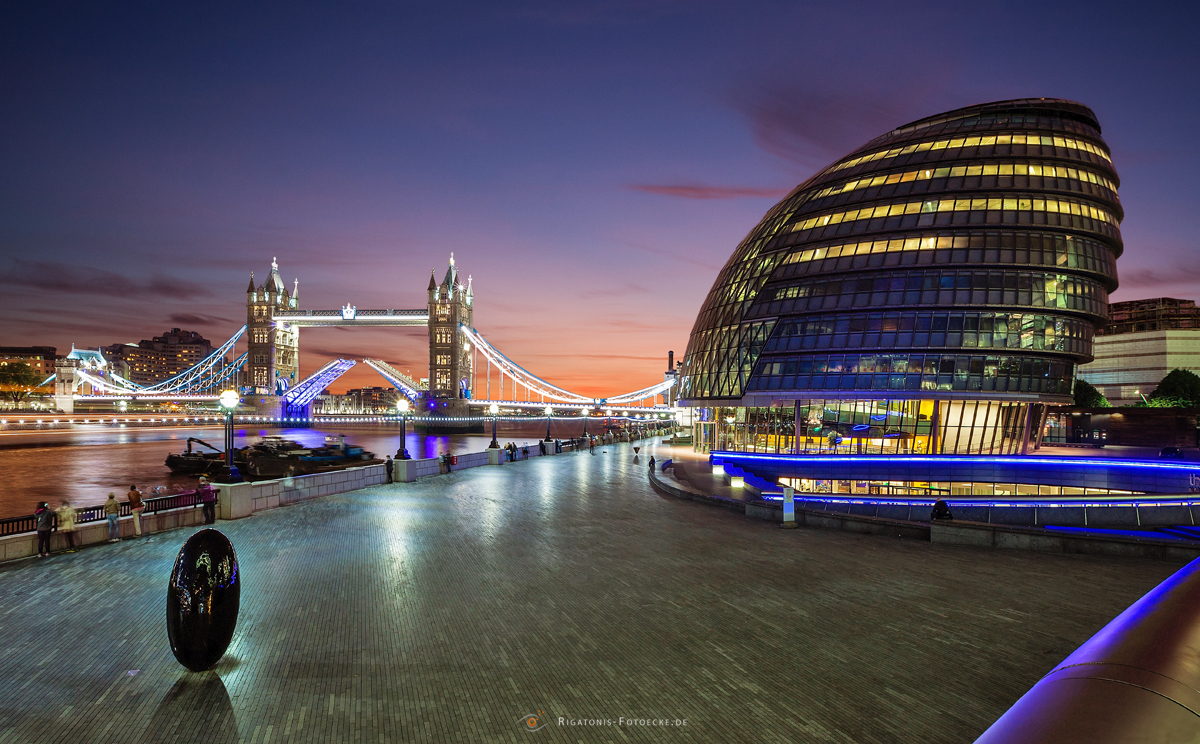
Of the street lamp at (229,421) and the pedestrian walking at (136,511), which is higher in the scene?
the street lamp at (229,421)

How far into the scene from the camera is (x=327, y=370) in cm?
17438

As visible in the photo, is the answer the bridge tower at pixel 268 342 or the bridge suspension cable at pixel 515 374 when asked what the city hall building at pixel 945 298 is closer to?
the bridge suspension cable at pixel 515 374

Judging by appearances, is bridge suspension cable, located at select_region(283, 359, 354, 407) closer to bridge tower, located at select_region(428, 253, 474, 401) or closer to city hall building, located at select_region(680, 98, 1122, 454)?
bridge tower, located at select_region(428, 253, 474, 401)

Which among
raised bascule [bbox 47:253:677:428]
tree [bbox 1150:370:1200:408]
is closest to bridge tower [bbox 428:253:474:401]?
raised bascule [bbox 47:253:677:428]

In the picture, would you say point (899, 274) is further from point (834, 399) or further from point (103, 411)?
point (103, 411)

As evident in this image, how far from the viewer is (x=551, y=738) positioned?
721 cm

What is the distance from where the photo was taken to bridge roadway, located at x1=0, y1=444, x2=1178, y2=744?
25.1 feet

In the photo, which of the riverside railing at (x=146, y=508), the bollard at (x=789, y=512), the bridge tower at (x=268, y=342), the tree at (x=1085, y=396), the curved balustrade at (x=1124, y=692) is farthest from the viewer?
the bridge tower at (x=268, y=342)

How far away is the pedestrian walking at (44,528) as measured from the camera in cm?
1569

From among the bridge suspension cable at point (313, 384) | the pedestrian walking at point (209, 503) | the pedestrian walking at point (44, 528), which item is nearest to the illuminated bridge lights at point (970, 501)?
the pedestrian walking at point (209, 503)

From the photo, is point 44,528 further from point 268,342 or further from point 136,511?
point 268,342

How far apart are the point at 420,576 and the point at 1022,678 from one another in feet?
35.4

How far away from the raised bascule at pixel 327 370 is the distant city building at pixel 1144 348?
9726 centimetres

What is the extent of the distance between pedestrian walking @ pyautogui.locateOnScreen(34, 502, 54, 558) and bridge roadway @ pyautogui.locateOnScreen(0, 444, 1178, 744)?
0.65 meters
